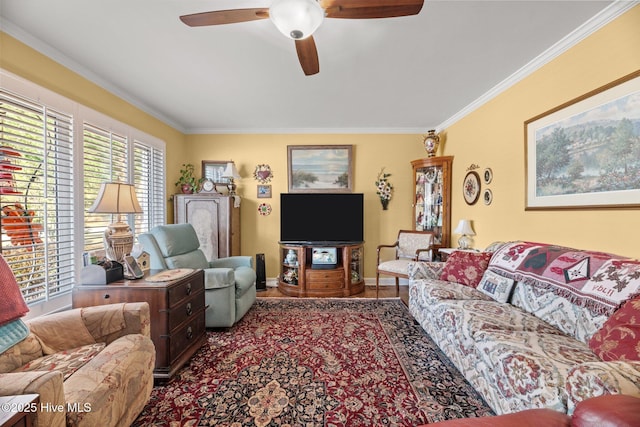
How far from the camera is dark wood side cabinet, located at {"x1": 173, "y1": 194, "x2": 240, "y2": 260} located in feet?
12.6

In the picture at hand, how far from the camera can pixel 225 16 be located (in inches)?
57.8

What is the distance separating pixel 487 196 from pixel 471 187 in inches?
13.1

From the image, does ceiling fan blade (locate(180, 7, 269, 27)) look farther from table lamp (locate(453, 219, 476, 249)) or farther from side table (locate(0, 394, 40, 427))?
table lamp (locate(453, 219, 476, 249))

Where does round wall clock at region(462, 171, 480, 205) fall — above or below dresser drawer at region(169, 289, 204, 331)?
above

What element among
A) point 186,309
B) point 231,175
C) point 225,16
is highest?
point 225,16

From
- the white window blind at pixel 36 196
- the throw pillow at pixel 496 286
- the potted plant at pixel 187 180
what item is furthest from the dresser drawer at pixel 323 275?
the white window blind at pixel 36 196

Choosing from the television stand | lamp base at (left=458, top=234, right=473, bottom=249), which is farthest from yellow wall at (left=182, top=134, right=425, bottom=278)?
lamp base at (left=458, top=234, right=473, bottom=249)

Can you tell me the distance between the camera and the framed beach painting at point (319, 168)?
14.3 feet

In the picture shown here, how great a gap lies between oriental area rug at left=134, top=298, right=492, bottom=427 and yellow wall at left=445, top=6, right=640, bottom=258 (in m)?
1.45

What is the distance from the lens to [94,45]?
6.92 ft

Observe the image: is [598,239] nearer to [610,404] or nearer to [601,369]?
[601,369]

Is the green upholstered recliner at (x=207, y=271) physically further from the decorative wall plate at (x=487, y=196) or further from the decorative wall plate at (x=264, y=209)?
the decorative wall plate at (x=487, y=196)

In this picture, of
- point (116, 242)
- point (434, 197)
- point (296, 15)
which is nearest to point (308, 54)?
point (296, 15)

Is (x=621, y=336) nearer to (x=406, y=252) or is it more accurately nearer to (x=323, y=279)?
Result: (x=406, y=252)
